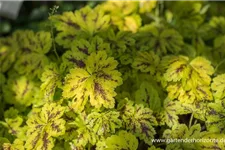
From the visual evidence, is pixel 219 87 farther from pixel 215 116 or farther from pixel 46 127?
pixel 46 127

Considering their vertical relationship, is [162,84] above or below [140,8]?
below

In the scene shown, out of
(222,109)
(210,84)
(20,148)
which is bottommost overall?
(20,148)

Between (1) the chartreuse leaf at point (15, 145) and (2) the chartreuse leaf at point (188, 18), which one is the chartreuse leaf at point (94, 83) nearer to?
(1) the chartreuse leaf at point (15, 145)

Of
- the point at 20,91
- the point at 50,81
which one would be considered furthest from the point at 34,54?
the point at 50,81

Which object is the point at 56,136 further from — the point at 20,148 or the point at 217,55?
the point at 217,55

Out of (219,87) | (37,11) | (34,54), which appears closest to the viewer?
(219,87)

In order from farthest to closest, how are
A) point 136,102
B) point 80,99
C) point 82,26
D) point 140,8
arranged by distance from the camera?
point 140,8 < point 82,26 < point 136,102 < point 80,99

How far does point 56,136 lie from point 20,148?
143mm

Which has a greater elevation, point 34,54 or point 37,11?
point 37,11

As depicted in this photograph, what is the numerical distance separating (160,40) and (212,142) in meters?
0.55

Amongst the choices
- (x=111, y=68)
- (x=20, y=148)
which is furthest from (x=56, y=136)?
(x=111, y=68)

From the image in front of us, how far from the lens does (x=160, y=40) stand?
5.60ft

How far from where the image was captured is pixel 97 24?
1.68 m

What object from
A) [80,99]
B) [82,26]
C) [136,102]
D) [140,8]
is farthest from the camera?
[140,8]
